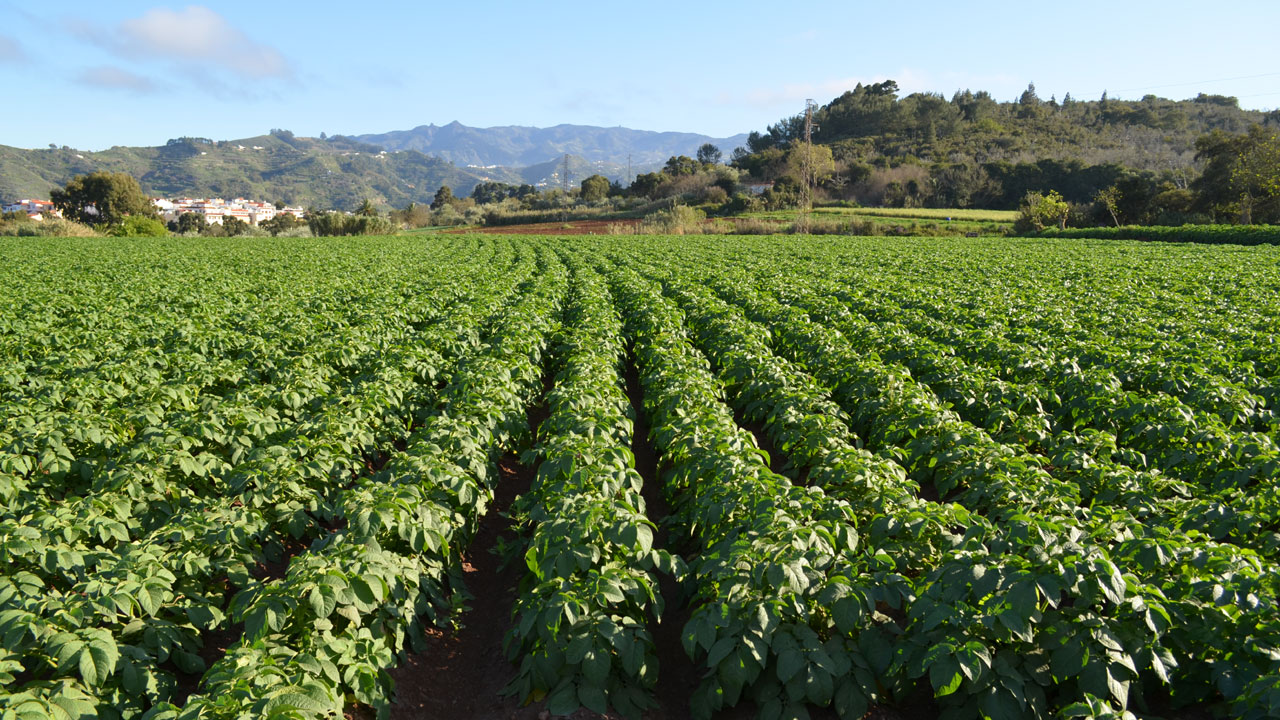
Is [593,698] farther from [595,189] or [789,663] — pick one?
[595,189]

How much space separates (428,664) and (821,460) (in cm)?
390

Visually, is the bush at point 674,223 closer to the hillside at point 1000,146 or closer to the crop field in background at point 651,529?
the hillside at point 1000,146

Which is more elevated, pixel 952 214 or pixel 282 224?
pixel 952 214

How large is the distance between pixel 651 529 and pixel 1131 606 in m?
2.93

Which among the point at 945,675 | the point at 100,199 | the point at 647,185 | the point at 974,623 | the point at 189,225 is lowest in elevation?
the point at 945,675

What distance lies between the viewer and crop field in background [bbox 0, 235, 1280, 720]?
12.4ft

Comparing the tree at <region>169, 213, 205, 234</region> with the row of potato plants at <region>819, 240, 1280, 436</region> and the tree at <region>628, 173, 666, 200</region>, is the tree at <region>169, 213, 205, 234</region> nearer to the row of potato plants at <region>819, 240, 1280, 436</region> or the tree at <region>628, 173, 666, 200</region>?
the tree at <region>628, 173, 666, 200</region>

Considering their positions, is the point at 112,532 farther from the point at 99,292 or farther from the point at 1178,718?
the point at 99,292

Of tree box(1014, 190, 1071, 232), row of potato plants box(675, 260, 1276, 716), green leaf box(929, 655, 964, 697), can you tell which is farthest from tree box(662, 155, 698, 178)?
green leaf box(929, 655, 964, 697)

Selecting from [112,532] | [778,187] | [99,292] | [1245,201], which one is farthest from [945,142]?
[112,532]

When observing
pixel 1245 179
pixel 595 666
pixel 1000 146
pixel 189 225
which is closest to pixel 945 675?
pixel 595 666

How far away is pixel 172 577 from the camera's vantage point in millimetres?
4363

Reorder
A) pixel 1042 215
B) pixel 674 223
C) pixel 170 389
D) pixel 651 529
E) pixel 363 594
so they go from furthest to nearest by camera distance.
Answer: pixel 674 223, pixel 1042 215, pixel 170 389, pixel 651 529, pixel 363 594

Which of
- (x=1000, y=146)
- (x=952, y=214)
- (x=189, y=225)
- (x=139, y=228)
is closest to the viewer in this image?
(x=139, y=228)
